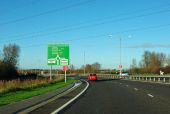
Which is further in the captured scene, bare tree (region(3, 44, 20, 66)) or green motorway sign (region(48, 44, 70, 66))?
bare tree (region(3, 44, 20, 66))

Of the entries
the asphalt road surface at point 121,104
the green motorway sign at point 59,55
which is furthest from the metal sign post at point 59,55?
the asphalt road surface at point 121,104

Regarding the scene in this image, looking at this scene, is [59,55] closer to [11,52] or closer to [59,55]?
[59,55]

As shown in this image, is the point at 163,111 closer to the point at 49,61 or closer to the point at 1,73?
the point at 49,61

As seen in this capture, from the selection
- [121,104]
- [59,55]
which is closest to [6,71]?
[59,55]

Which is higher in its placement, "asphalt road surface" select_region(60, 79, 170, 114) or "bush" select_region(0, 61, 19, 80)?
"bush" select_region(0, 61, 19, 80)

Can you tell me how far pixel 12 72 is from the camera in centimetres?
9975

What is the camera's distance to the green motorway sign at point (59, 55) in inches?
2367

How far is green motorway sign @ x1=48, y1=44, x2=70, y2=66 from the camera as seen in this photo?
6012cm

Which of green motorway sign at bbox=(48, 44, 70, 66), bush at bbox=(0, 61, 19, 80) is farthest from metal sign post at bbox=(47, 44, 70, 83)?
bush at bbox=(0, 61, 19, 80)

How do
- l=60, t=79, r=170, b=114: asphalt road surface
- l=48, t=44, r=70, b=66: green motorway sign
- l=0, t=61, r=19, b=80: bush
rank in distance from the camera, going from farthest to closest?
l=0, t=61, r=19, b=80: bush
l=48, t=44, r=70, b=66: green motorway sign
l=60, t=79, r=170, b=114: asphalt road surface

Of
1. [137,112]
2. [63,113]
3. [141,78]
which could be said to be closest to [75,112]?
[63,113]

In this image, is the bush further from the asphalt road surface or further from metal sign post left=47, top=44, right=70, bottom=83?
the asphalt road surface

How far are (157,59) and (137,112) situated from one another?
158 meters

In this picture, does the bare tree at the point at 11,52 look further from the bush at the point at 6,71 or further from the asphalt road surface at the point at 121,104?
the asphalt road surface at the point at 121,104
